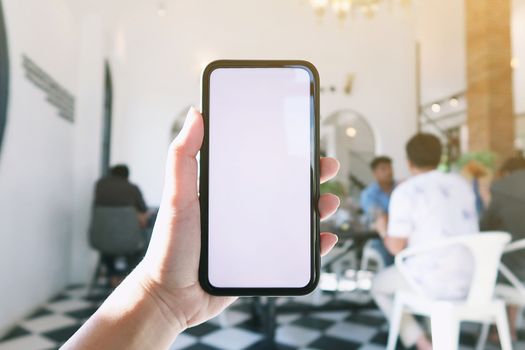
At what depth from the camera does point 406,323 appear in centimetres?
208

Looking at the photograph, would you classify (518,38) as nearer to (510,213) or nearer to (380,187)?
(380,187)

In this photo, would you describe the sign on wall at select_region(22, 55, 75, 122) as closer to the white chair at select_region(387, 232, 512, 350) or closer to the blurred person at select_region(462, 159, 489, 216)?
the white chair at select_region(387, 232, 512, 350)

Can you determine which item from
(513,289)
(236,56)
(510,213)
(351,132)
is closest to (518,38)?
(351,132)

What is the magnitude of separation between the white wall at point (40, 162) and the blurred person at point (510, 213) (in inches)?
124

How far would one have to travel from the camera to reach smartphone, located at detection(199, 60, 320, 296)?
0.67m

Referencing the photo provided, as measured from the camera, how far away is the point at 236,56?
6.12 metres

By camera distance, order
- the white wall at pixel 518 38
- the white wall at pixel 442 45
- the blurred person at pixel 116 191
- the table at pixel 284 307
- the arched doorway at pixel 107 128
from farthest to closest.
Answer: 1. the white wall at pixel 442 45
2. the arched doorway at pixel 107 128
3. the white wall at pixel 518 38
4. the blurred person at pixel 116 191
5. the table at pixel 284 307

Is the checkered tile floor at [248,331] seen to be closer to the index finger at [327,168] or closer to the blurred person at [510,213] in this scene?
the blurred person at [510,213]

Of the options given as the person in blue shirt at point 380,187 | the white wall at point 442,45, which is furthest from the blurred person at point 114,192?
the white wall at point 442,45

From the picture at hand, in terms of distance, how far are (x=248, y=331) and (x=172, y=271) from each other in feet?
7.56

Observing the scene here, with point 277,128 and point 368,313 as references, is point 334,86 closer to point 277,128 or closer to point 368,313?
point 368,313

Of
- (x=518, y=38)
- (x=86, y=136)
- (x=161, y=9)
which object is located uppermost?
(x=161, y=9)

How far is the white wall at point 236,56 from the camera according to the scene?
5.92m

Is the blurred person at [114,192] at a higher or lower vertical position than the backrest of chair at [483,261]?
higher
